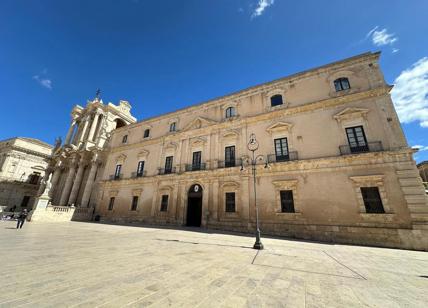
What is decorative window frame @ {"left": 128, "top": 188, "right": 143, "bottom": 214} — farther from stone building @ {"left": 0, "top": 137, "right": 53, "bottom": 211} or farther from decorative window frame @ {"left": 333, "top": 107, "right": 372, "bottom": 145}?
stone building @ {"left": 0, "top": 137, "right": 53, "bottom": 211}

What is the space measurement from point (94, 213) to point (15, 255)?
21265mm

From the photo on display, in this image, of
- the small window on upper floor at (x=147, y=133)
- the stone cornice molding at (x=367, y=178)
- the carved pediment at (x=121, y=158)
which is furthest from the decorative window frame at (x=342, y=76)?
the carved pediment at (x=121, y=158)

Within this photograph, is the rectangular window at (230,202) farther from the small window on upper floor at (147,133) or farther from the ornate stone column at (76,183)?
the ornate stone column at (76,183)

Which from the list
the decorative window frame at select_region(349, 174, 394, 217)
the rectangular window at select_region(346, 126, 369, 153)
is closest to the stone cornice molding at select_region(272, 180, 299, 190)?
the decorative window frame at select_region(349, 174, 394, 217)

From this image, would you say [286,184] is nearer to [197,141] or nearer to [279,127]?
[279,127]

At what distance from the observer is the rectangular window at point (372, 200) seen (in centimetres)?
1063

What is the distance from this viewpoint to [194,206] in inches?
671

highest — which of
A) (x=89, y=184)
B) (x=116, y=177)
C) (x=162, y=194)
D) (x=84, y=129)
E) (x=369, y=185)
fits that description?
(x=84, y=129)

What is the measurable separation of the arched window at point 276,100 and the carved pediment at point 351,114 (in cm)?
461


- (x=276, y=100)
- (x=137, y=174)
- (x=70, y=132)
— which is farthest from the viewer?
(x=70, y=132)

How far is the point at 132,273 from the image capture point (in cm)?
392

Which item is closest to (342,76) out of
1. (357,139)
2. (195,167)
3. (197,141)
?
(357,139)

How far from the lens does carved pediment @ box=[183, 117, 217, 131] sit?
61.4 ft

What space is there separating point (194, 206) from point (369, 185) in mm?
13160
